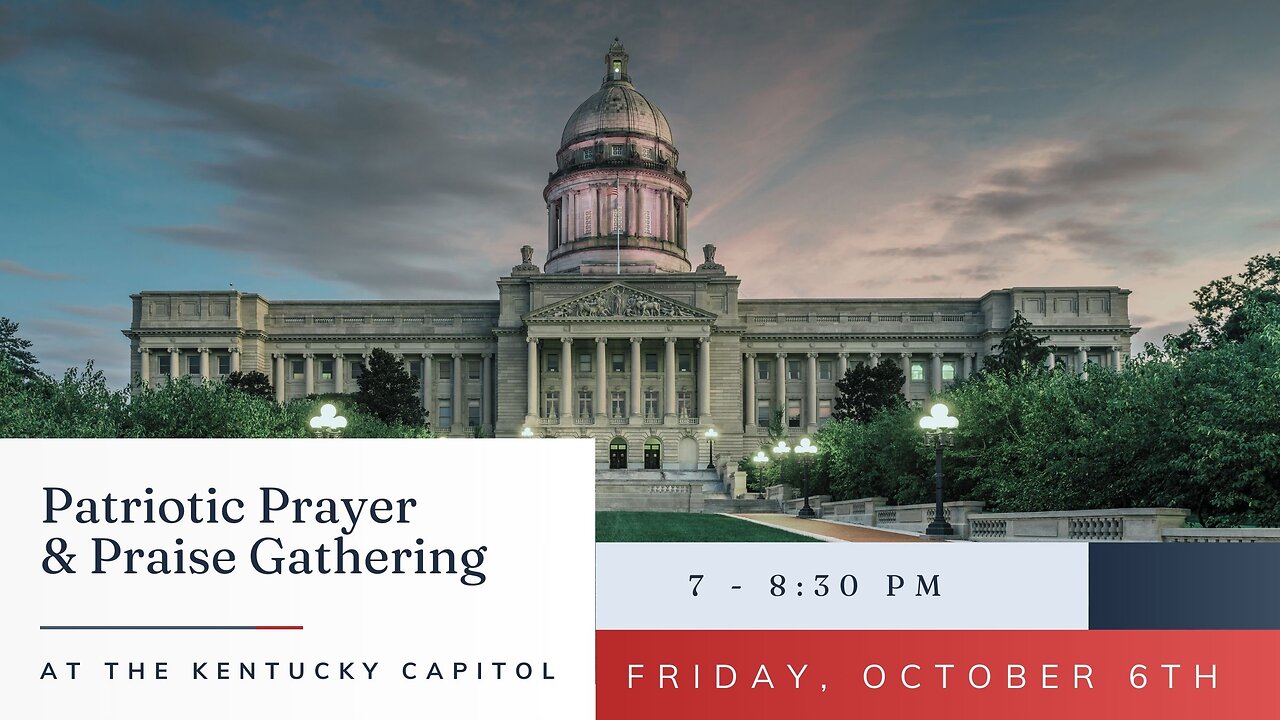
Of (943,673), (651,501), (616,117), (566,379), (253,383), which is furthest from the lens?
(616,117)

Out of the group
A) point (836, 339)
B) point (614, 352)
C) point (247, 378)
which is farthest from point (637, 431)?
point (247, 378)

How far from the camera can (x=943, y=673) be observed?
420 centimetres

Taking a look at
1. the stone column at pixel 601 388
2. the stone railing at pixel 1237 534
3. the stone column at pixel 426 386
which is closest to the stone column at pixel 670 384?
the stone column at pixel 601 388

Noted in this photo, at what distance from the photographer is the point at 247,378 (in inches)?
3369

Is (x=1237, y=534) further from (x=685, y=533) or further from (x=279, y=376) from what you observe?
(x=279, y=376)

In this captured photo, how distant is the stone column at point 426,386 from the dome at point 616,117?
3619cm

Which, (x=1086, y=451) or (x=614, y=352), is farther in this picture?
(x=614, y=352)

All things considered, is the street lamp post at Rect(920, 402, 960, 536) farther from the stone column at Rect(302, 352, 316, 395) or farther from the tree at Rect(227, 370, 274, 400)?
the stone column at Rect(302, 352, 316, 395)

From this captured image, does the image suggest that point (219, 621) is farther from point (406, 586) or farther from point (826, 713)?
point (826, 713)

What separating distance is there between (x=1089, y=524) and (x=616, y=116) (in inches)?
4256

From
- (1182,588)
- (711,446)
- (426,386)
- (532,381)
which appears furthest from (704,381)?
(1182,588)

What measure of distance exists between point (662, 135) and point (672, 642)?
407ft

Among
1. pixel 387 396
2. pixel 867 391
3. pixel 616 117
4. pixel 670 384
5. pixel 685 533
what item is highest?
pixel 616 117

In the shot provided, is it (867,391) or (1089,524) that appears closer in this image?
(1089,524)
